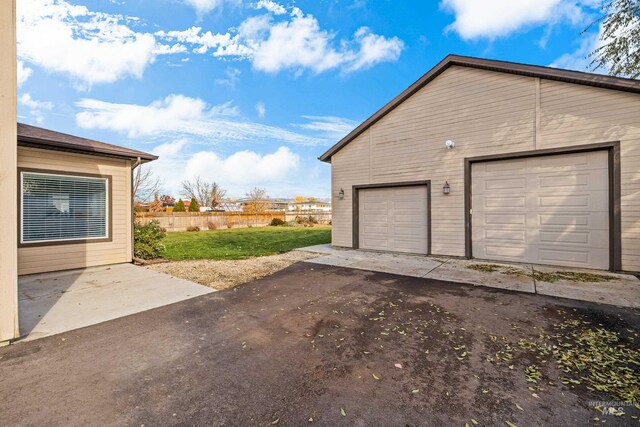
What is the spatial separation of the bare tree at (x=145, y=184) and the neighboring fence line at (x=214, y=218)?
3.10 meters

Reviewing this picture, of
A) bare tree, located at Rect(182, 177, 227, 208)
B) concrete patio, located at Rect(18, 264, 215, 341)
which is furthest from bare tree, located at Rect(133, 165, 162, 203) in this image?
concrete patio, located at Rect(18, 264, 215, 341)

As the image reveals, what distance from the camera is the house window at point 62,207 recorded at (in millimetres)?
5770

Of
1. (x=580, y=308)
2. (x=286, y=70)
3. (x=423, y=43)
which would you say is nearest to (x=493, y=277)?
(x=580, y=308)

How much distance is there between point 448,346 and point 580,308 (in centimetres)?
249

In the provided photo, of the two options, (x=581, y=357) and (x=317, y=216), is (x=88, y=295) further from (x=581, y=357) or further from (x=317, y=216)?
(x=317, y=216)

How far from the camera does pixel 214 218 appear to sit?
2086cm

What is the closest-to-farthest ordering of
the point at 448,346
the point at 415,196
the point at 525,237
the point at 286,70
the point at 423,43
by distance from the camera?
the point at 448,346
the point at 525,237
the point at 415,196
the point at 423,43
the point at 286,70

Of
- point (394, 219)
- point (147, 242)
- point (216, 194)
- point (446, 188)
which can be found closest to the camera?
point (446, 188)

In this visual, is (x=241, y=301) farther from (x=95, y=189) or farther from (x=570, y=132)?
(x=570, y=132)

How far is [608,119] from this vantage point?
18.3ft

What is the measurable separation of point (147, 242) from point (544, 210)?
10.5 meters

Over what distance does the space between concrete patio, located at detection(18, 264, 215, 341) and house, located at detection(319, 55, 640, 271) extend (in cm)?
601

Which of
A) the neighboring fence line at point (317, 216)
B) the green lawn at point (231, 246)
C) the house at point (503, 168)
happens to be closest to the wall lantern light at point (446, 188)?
the house at point (503, 168)

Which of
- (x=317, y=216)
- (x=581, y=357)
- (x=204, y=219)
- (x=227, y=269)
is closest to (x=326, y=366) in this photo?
(x=581, y=357)
